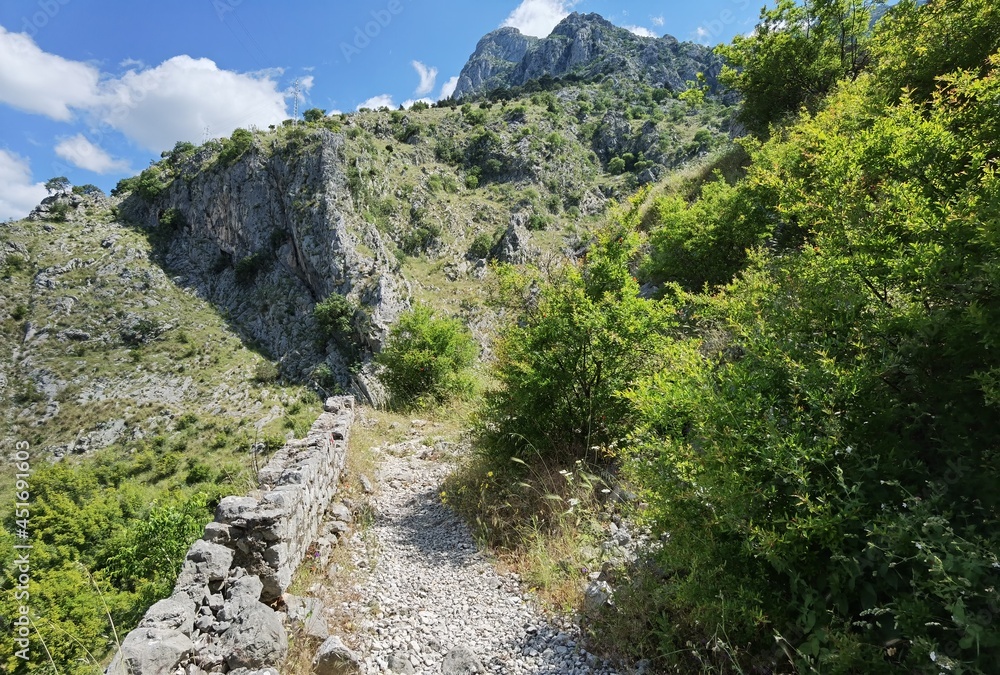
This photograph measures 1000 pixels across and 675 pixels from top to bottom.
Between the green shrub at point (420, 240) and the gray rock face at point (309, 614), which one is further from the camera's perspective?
the green shrub at point (420, 240)

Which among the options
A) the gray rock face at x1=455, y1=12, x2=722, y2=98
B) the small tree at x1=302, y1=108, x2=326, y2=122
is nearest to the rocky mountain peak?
the gray rock face at x1=455, y1=12, x2=722, y2=98

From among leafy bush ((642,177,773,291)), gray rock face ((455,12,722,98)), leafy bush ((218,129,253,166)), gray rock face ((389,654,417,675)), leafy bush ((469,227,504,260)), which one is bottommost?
gray rock face ((389,654,417,675))

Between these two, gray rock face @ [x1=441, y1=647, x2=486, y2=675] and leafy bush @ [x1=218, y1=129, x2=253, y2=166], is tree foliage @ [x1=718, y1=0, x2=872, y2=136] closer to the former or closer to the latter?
gray rock face @ [x1=441, y1=647, x2=486, y2=675]

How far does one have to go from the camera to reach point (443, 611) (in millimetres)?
4535

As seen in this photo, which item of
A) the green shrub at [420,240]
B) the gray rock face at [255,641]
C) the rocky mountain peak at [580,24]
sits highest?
the rocky mountain peak at [580,24]

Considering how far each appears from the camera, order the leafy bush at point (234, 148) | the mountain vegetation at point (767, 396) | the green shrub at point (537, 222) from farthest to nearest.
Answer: the leafy bush at point (234, 148) → the green shrub at point (537, 222) → the mountain vegetation at point (767, 396)

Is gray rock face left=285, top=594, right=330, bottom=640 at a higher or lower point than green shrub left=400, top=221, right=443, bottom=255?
lower

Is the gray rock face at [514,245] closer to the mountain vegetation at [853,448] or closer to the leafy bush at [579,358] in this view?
the leafy bush at [579,358]

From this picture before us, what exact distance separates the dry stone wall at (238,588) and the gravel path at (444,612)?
86cm

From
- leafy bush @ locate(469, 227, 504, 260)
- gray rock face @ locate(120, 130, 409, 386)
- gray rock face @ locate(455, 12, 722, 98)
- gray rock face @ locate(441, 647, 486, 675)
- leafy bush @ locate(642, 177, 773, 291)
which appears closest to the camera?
gray rock face @ locate(441, 647, 486, 675)

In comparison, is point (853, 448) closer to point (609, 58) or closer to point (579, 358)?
point (579, 358)

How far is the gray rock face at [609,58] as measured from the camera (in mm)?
109375

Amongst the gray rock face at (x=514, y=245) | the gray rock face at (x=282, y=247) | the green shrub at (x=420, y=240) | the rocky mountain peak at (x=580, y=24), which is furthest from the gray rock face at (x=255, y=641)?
the rocky mountain peak at (x=580, y=24)

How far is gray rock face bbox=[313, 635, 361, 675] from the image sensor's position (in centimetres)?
367
